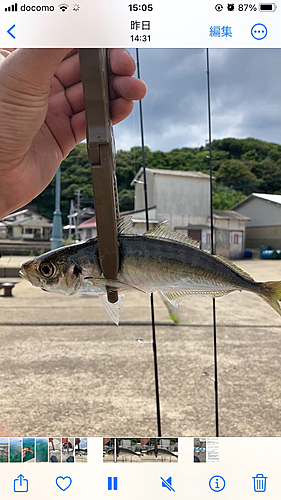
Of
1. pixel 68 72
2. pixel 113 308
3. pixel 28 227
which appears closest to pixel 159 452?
pixel 113 308

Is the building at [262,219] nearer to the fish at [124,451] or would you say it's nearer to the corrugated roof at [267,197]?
the corrugated roof at [267,197]

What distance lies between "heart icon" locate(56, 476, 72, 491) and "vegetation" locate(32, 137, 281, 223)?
481 mm

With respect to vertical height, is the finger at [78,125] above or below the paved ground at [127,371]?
above

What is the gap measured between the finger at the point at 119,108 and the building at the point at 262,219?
17.2 inches

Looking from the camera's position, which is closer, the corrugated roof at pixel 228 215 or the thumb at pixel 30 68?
the thumb at pixel 30 68

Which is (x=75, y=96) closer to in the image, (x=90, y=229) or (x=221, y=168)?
(x=90, y=229)

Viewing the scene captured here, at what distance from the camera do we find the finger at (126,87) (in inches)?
19.9

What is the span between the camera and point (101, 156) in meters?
0.40

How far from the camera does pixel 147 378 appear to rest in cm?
226

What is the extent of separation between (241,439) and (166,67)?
70cm

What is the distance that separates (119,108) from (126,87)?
3cm

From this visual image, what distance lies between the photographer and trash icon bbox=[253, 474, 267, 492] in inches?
26.2

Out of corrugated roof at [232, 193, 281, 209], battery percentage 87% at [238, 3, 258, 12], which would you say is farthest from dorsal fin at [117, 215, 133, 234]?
corrugated roof at [232, 193, 281, 209]

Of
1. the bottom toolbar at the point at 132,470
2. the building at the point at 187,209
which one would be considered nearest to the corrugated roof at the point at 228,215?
the building at the point at 187,209
